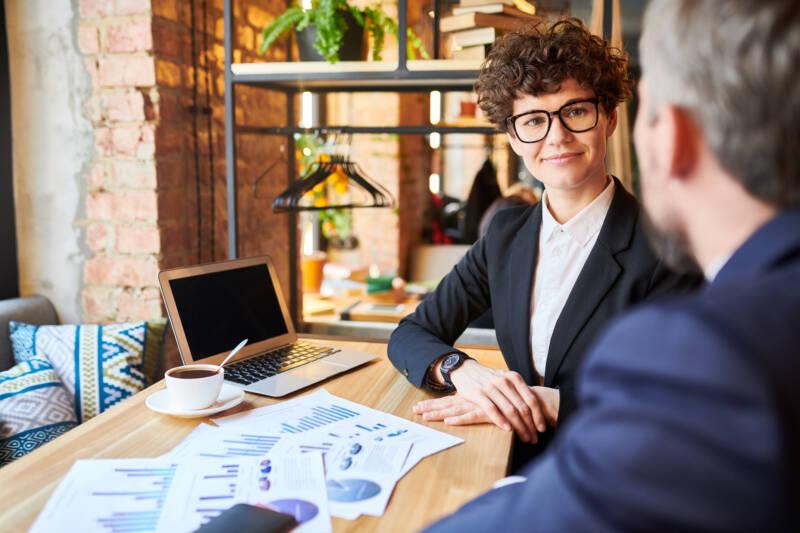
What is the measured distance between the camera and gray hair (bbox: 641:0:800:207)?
560mm

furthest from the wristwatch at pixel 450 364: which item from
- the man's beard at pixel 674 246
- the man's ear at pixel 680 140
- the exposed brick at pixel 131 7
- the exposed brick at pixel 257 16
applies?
the exposed brick at pixel 257 16

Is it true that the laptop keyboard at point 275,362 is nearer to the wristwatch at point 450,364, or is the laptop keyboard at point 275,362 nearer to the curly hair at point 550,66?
the wristwatch at point 450,364

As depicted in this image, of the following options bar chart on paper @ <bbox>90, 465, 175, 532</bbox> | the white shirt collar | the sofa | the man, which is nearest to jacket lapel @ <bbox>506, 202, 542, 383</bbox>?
the white shirt collar

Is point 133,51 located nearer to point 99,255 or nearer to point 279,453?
point 99,255

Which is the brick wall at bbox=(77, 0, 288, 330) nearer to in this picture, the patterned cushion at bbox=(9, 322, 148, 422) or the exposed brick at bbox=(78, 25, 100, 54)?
the exposed brick at bbox=(78, 25, 100, 54)

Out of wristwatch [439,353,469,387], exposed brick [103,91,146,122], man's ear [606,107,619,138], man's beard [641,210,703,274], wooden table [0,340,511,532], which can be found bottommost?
wooden table [0,340,511,532]

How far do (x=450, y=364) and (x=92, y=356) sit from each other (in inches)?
44.5

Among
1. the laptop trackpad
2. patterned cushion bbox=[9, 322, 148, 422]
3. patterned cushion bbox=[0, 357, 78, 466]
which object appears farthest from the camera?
patterned cushion bbox=[9, 322, 148, 422]

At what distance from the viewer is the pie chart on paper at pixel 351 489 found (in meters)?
1.00

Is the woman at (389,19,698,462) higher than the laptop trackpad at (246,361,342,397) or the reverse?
higher

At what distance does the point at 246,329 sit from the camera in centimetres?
A: 170

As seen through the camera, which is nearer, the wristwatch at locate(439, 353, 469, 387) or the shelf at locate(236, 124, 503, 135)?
the wristwatch at locate(439, 353, 469, 387)

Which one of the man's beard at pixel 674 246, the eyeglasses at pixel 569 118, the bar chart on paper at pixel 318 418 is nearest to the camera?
the man's beard at pixel 674 246

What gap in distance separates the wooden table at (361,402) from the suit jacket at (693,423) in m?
0.47
